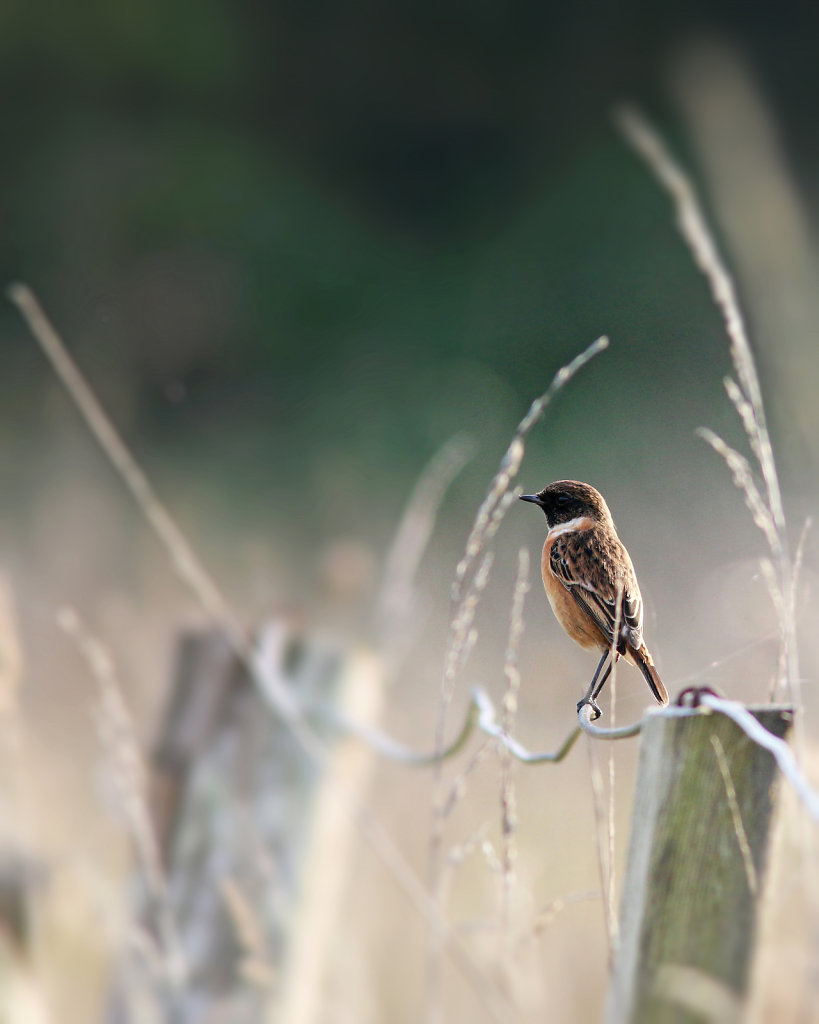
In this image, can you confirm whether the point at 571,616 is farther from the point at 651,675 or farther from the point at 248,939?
the point at 248,939

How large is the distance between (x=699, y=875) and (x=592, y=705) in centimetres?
41

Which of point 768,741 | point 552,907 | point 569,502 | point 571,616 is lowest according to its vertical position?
point 552,907

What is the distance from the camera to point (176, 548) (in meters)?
1.38

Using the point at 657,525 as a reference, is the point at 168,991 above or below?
below

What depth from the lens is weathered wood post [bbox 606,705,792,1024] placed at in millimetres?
780

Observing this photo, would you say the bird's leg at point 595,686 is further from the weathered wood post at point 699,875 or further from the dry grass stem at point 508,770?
the weathered wood post at point 699,875

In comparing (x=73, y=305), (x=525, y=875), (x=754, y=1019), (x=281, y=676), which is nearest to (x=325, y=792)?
(x=281, y=676)

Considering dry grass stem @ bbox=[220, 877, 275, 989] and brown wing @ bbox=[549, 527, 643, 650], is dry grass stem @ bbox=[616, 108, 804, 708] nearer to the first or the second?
brown wing @ bbox=[549, 527, 643, 650]

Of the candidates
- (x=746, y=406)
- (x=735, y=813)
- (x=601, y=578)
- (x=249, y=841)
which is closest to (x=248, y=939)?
(x=249, y=841)

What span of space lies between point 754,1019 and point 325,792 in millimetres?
829

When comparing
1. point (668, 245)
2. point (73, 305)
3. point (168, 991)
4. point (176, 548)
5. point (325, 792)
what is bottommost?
point (168, 991)

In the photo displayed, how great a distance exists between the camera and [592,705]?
121cm

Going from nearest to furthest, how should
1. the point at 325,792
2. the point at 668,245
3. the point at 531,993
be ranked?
the point at 531,993, the point at 325,792, the point at 668,245

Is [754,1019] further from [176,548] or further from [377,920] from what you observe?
[377,920]
